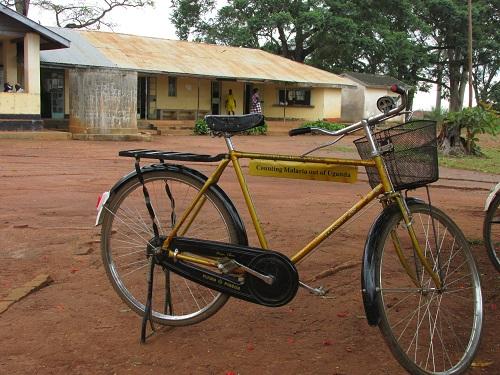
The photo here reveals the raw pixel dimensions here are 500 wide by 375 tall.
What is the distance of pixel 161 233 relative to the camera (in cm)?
325

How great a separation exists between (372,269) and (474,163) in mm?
13502

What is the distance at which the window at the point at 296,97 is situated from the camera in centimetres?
→ 3209

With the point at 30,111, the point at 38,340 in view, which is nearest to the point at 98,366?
the point at 38,340

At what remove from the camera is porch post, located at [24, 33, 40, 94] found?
1933 cm

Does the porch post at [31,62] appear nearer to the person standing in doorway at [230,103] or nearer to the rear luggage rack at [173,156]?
the person standing in doorway at [230,103]

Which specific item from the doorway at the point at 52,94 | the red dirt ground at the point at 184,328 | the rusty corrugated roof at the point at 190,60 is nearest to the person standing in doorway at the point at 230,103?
the rusty corrugated roof at the point at 190,60

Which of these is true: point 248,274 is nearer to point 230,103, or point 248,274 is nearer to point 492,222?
point 492,222

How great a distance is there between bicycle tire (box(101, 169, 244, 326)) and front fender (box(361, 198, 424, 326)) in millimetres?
719

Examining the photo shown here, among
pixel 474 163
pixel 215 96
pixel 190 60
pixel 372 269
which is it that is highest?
pixel 190 60

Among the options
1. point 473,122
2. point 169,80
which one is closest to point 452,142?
point 473,122

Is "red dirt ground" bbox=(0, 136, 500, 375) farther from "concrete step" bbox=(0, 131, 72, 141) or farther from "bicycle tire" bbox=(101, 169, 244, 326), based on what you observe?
"concrete step" bbox=(0, 131, 72, 141)

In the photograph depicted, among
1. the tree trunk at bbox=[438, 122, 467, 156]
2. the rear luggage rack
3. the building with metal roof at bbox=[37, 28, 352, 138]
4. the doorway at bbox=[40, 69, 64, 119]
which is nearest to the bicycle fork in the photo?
the rear luggage rack

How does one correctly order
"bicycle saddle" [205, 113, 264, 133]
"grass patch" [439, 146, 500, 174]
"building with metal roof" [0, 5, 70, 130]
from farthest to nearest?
"building with metal roof" [0, 5, 70, 130], "grass patch" [439, 146, 500, 174], "bicycle saddle" [205, 113, 264, 133]

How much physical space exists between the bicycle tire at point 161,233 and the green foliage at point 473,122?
14.3m
